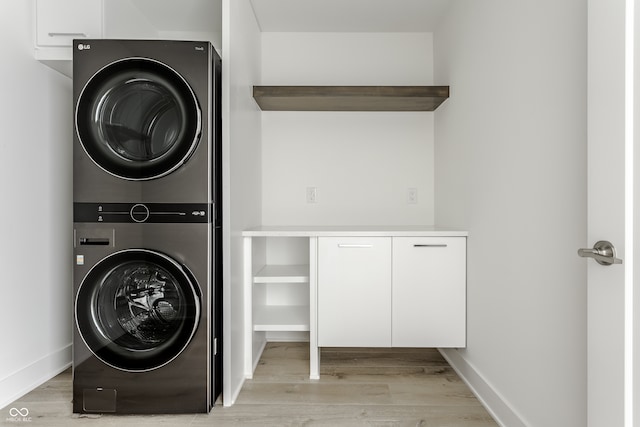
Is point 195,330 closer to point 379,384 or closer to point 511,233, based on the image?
point 379,384

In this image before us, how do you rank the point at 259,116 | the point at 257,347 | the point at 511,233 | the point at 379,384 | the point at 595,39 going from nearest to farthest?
the point at 595,39
the point at 511,233
the point at 379,384
the point at 257,347
the point at 259,116

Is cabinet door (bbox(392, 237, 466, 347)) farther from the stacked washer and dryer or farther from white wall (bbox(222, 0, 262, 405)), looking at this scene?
the stacked washer and dryer

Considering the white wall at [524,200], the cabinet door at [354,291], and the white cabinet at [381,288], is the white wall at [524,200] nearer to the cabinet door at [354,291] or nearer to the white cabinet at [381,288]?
the white cabinet at [381,288]

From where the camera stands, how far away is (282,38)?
2914 mm

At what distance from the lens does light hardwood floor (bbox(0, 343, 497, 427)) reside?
180 centimetres

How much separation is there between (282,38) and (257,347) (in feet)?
7.26

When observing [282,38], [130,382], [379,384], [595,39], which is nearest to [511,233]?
[595,39]

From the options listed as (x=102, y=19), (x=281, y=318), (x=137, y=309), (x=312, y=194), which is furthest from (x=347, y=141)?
(x=137, y=309)

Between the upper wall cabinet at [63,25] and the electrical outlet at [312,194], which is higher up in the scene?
the upper wall cabinet at [63,25]

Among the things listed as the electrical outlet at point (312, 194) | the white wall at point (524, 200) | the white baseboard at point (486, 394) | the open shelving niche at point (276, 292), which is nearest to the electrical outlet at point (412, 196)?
the white wall at point (524, 200)

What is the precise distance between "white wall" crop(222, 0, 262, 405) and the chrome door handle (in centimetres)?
148

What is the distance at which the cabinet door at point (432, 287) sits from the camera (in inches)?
88.0

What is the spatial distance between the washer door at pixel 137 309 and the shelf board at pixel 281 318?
613 mm

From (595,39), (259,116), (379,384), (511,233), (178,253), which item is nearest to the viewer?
(595,39)
